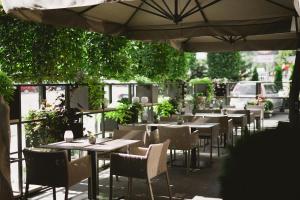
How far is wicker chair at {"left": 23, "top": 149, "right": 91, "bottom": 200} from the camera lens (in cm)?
430

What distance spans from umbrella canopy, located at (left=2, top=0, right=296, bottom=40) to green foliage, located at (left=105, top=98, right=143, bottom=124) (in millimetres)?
1678

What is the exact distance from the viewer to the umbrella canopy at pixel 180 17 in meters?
5.75

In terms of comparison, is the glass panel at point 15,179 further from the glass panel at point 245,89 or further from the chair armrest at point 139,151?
the glass panel at point 245,89

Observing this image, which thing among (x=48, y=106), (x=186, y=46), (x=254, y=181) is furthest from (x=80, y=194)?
(x=186, y=46)

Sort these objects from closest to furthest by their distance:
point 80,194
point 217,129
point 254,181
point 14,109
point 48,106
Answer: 1. point 254,181
2. point 14,109
3. point 80,194
4. point 48,106
5. point 217,129

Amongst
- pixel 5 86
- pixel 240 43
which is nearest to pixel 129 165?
pixel 5 86

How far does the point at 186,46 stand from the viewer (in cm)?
901

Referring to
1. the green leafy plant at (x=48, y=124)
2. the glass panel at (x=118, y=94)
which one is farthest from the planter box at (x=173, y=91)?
the green leafy plant at (x=48, y=124)

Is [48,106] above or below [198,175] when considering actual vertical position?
above

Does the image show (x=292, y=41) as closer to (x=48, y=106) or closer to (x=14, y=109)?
(x=48, y=106)

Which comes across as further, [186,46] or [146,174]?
[186,46]

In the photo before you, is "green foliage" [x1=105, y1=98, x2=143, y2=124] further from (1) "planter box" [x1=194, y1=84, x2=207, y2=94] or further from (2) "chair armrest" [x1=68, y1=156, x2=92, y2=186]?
(1) "planter box" [x1=194, y1=84, x2=207, y2=94]

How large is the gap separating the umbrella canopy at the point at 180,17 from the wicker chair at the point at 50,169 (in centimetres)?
170

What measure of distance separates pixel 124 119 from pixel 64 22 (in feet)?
9.90
